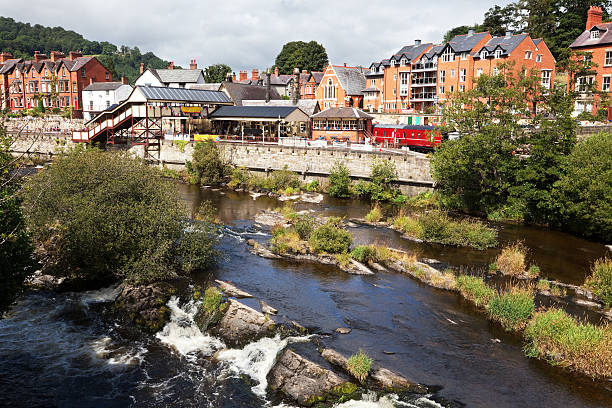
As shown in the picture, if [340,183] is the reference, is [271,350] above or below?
below

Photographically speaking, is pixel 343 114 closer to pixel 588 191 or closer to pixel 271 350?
pixel 588 191

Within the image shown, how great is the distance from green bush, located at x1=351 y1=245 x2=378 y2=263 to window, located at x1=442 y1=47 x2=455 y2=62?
51536 millimetres

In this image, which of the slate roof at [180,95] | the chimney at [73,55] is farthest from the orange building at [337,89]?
the chimney at [73,55]

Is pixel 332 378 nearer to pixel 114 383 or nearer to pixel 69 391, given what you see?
A: pixel 114 383

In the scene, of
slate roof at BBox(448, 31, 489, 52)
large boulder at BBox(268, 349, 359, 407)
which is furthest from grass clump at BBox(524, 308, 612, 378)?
slate roof at BBox(448, 31, 489, 52)

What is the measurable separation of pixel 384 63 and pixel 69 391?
71.3 meters

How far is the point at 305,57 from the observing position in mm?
117438

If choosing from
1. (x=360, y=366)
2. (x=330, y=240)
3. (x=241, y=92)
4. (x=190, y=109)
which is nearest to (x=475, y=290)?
(x=360, y=366)

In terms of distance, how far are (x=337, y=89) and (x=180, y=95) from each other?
3065 cm

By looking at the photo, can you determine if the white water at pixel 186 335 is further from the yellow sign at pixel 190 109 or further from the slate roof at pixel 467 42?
the slate roof at pixel 467 42

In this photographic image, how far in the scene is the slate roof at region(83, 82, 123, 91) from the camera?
81.7 m

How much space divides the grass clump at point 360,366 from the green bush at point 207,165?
1384 inches

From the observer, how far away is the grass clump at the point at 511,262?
81.8 feet

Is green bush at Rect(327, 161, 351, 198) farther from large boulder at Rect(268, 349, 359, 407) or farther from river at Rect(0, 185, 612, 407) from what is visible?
large boulder at Rect(268, 349, 359, 407)
